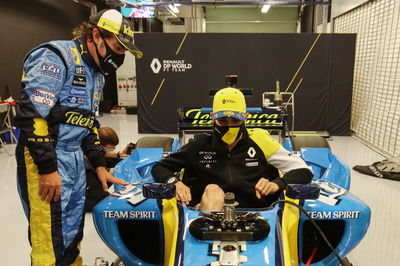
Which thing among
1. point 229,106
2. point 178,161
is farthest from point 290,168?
point 178,161

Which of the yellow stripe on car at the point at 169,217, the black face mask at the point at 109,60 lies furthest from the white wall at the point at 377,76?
the black face mask at the point at 109,60

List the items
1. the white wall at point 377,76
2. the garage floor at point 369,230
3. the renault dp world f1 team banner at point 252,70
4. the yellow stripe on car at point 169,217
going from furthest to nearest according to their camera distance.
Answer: the renault dp world f1 team banner at point 252,70, the white wall at point 377,76, the garage floor at point 369,230, the yellow stripe on car at point 169,217

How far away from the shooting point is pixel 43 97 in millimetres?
1628

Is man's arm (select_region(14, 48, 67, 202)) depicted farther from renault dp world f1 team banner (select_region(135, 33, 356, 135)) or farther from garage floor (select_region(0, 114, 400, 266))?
renault dp world f1 team banner (select_region(135, 33, 356, 135))

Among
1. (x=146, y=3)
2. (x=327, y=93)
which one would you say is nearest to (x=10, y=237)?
(x=327, y=93)

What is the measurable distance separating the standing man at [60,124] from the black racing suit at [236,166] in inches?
24.8

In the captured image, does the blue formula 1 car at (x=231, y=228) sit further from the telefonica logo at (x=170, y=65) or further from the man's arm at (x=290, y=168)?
the telefonica logo at (x=170, y=65)

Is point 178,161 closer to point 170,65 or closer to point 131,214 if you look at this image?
point 131,214

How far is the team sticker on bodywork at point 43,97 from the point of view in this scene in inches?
63.7

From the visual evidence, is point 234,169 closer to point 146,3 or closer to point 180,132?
point 180,132

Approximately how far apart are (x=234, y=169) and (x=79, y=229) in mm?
1045

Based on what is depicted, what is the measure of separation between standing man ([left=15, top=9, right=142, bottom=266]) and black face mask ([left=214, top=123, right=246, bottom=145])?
77cm

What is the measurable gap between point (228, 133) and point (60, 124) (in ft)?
3.36

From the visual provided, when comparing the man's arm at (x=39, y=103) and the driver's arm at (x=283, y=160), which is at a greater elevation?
the man's arm at (x=39, y=103)
